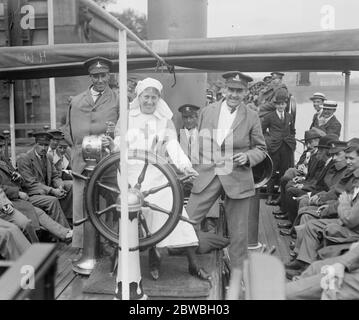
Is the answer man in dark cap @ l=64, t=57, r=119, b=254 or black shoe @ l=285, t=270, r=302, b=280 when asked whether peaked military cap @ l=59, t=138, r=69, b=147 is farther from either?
black shoe @ l=285, t=270, r=302, b=280

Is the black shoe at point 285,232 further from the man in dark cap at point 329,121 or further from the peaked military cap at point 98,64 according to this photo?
the peaked military cap at point 98,64

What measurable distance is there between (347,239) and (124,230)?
5.15 ft

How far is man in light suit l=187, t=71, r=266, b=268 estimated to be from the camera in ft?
10.7

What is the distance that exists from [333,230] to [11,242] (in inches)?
80.2

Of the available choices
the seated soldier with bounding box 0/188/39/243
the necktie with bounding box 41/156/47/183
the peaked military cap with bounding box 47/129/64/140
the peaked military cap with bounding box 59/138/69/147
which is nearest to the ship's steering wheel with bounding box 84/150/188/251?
the seated soldier with bounding box 0/188/39/243

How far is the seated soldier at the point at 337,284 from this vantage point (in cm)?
239

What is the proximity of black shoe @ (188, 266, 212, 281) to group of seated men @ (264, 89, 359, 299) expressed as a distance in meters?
0.53

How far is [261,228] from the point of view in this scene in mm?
4668

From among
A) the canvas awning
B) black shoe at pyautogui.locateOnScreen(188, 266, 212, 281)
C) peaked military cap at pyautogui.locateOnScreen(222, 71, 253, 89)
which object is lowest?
black shoe at pyautogui.locateOnScreen(188, 266, 212, 281)

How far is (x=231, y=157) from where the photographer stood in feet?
10.6

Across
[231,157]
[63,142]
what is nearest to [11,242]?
[231,157]

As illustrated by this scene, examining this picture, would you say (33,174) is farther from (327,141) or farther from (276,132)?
(276,132)

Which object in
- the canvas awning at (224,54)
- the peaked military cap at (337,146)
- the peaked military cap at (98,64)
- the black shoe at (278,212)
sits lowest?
the black shoe at (278,212)

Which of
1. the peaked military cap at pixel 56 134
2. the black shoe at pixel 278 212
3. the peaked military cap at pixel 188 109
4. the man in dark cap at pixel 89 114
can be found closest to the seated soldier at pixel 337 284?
the man in dark cap at pixel 89 114
